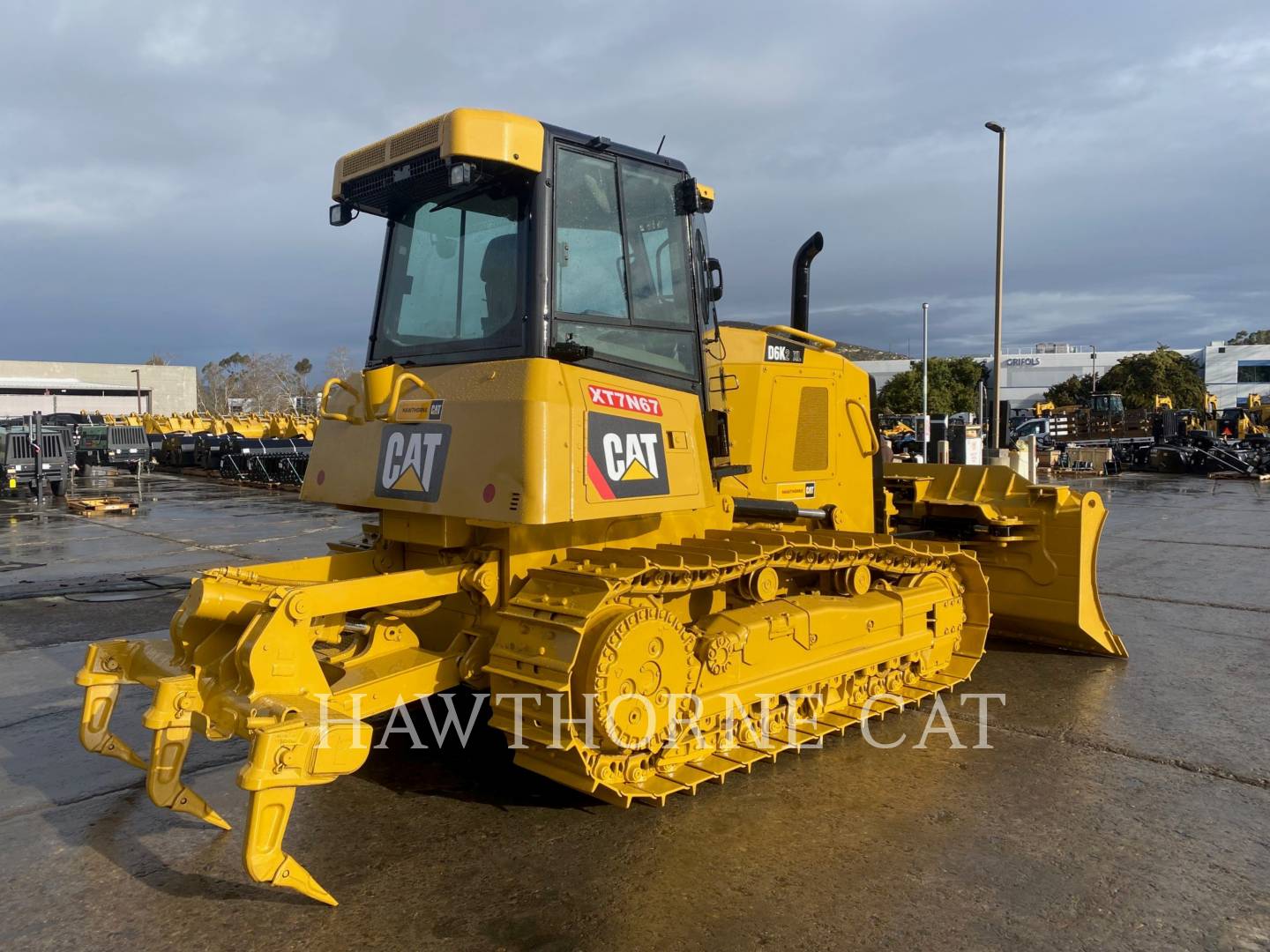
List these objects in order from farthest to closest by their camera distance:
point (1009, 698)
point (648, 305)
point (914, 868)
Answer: point (1009, 698) → point (648, 305) → point (914, 868)

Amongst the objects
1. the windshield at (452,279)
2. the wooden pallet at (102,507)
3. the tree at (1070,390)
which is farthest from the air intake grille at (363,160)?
the tree at (1070,390)

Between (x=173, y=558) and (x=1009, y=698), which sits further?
(x=173, y=558)

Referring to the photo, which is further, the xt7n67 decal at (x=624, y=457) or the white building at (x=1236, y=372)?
the white building at (x=1236, y=372)

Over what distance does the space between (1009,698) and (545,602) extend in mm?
3692

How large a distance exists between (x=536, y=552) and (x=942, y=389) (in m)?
52.3

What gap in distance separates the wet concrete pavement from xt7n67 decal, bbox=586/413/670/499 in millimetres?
1537

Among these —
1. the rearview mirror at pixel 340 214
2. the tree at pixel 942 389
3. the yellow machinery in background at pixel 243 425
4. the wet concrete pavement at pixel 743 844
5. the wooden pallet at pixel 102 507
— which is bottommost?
the wet concrete pavement at pixel 743 844

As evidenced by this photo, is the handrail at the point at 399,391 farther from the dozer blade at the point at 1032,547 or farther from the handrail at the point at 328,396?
the dozer blade at the point at 1032,547

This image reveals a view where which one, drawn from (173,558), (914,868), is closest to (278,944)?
(914,868)

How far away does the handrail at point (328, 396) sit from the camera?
4.87m

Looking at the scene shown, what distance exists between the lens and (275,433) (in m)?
30.4

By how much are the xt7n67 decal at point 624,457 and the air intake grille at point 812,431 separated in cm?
187

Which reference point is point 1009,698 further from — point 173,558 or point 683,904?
point 173,558

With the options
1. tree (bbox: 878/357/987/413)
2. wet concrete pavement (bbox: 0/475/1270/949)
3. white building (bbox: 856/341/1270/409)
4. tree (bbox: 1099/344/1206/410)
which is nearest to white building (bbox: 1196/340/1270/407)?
white building (bbox: 856/341/1270/409)
